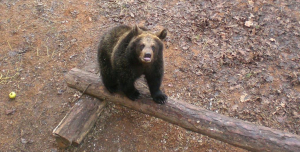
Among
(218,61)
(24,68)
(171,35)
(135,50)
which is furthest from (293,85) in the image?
(24,68)

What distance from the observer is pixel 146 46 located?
355cm

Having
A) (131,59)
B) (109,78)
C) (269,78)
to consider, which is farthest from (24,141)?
(269,78)

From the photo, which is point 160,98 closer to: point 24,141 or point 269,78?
point 24,141

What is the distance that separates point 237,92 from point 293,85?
120 centimetres

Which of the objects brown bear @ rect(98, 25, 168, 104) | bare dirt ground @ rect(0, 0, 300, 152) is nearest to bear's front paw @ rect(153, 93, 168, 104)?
brown bear @ rect(98, 25, 168, 104)

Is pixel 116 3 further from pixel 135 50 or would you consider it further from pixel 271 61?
pixel 271 61

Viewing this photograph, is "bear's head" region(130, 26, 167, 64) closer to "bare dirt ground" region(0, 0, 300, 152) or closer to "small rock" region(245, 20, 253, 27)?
"bare dirt ground" region(0, 0, 300, 152)

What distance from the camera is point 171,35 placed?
6465 millimetres

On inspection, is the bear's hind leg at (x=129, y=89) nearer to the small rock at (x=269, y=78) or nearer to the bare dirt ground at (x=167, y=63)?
the bare dirt ground at (x=167, y=63)

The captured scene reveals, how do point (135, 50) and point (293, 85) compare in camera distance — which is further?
point (293, 85)

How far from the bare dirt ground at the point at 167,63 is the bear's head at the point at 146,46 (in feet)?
5.79

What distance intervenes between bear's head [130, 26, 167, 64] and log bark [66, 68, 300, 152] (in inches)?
35.8

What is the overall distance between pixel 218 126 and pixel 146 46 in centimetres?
165

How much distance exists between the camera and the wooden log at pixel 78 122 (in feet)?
13.2
